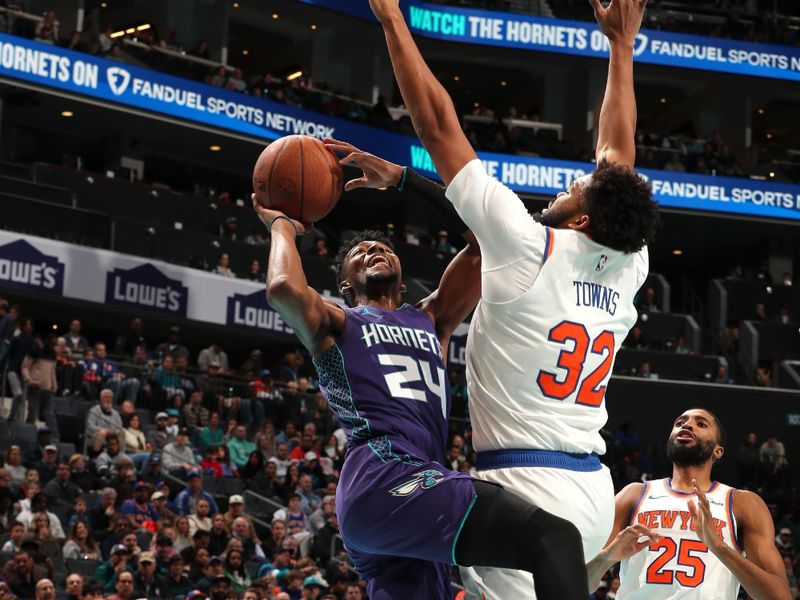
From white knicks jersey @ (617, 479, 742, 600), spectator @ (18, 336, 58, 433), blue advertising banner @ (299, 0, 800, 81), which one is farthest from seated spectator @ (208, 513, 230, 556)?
blue advertising banner @ (299, 0, 800, 81)

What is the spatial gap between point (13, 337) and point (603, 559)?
1378cm

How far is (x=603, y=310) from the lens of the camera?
184 inches

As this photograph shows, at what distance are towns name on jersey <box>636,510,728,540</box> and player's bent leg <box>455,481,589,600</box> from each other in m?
2.58

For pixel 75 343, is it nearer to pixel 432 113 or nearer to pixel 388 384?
pixel 388 384

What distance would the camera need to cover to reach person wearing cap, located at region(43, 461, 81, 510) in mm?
14289

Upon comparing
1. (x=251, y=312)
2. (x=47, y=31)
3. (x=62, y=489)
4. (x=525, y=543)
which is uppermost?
(x=47, y=31)

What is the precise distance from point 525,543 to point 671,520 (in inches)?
108

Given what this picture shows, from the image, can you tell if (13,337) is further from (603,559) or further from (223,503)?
(603,559)

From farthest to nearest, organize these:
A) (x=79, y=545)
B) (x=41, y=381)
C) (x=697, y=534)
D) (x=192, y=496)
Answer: (x=41, y=381)
(x=192, y=496)
(x=79, y=545)
(x=697, y=534)

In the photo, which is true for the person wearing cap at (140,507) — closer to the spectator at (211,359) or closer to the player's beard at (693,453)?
the spectator at (211,359)

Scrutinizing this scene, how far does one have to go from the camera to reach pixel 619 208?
4.61m

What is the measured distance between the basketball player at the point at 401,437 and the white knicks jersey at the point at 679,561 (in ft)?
6.33

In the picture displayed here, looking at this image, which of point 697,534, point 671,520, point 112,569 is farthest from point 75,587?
point 697,534

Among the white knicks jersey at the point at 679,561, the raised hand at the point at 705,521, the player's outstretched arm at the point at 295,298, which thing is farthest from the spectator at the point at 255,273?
the player's outstretched arm at the point at 295,298
